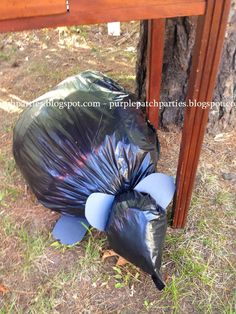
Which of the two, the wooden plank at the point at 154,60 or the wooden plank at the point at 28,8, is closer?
the wooden plank at the point at 28,8

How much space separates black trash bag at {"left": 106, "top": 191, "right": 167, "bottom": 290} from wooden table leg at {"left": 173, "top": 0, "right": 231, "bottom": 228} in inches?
5.8

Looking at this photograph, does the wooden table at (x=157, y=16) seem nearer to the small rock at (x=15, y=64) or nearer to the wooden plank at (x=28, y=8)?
the wooden plank at (x=28, y=8)

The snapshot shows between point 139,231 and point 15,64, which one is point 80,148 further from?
point 15,64

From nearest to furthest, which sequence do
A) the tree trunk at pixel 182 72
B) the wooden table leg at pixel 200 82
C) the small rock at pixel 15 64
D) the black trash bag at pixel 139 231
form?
the wooden table leg at pixel 200 82 < the black trash bag at pixel 139 231 < the tree trunk at pixel 182 72 < the small rock at pixel 15 64

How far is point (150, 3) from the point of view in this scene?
856 mm

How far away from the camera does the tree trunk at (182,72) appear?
158 cm

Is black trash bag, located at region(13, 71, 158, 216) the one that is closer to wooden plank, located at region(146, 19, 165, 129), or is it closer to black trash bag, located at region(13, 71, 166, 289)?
black trash bag, located at region(13, 71, 166, 289)

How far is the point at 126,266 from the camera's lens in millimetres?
1389

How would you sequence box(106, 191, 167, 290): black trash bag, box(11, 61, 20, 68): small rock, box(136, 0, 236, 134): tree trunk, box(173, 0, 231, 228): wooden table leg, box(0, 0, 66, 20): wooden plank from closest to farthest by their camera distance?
box(0, 0, 66, 20): wooden plank
box(173, 0, 231, 228): wooden table leg
box(106, 191, 167, 290): black trash bag
box(136, 0, 236, 134): tree trunk
box(11, 61, 20, 68): small rock

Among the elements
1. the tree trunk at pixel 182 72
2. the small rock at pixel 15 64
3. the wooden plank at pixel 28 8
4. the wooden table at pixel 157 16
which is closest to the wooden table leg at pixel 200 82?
the wooden table at pixel 157 16

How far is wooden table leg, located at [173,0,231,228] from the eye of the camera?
0.91 metres

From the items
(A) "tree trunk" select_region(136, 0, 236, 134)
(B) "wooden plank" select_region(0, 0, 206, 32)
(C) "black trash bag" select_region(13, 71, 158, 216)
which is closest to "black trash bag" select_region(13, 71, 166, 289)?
(C) "black trash bag" select_region(13, 71, 158, 216)

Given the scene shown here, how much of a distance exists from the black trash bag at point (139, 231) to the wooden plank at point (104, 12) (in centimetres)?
64

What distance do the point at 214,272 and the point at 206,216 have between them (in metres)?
0.26
